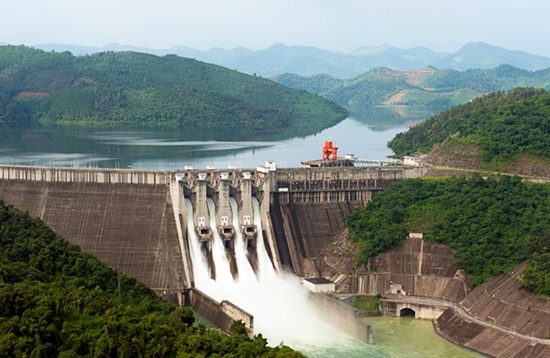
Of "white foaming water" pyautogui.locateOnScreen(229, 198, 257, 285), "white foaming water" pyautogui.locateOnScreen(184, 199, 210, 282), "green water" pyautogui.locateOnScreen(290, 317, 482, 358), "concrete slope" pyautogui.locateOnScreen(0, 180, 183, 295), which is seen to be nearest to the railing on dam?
"concrete slope" pyautogui.locateOnScreen(0, 180, 183, 295)

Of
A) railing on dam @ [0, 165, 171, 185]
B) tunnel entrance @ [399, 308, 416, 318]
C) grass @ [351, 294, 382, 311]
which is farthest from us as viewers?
railing on dam @ [0, 165, 171, 185]

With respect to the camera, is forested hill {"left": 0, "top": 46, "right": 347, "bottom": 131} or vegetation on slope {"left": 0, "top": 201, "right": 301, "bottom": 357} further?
forested hill {"left": 0, "top": 46, "right": 347, "bottom": 131}

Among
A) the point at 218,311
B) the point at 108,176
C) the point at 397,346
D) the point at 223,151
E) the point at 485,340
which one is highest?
the point at 108,176

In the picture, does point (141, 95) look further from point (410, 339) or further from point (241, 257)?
point (410, 339)

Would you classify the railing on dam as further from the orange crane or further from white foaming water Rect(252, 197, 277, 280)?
the orange crane

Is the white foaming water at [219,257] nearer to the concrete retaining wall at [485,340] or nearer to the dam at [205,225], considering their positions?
the dam at [205,225]

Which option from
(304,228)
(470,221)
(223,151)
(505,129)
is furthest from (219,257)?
(223,151)

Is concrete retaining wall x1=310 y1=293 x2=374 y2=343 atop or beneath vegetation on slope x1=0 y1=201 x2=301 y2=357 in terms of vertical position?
beneath
